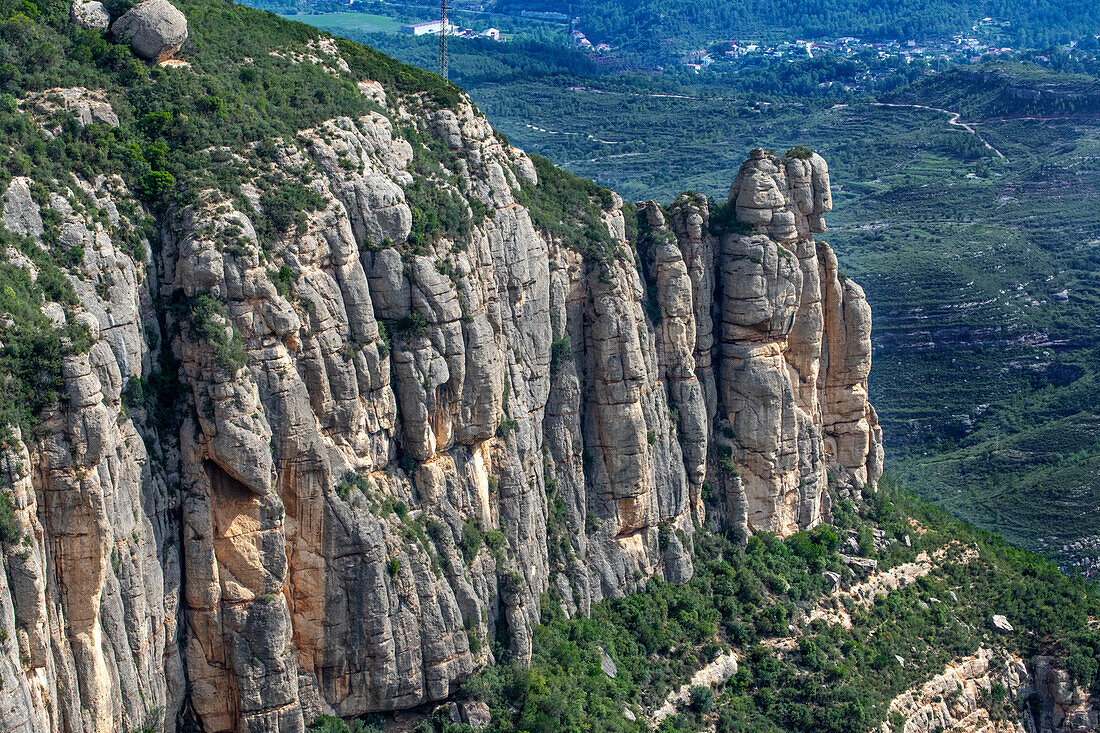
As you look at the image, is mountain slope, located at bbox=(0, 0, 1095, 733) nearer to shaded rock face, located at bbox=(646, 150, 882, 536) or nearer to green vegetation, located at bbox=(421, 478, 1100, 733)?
shaded rock face, located at bbox=(646, 150, 882, 536)

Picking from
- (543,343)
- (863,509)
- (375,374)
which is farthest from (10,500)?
(863,509)

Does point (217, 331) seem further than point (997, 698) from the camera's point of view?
No

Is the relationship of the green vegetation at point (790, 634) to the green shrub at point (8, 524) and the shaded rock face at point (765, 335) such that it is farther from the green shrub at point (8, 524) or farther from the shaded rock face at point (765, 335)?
the green shrub at point (8, 524)

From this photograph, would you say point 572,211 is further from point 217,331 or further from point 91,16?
point 217,331

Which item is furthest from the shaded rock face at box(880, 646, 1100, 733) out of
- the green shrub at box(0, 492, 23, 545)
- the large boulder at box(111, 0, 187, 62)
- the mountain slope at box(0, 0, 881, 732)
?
the large boulder at box(111, 0, 187, 62)

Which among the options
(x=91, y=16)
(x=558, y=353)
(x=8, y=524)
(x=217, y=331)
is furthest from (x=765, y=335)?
(x=8, y=524)
